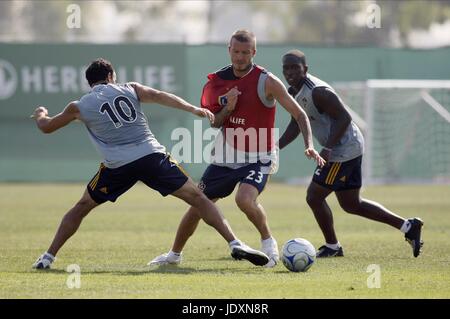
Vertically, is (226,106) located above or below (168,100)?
below

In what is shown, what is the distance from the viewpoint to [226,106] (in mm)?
10555

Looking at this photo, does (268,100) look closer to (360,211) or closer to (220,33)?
(360,211)

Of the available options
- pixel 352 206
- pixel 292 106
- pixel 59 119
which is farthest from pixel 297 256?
pixel 59 119

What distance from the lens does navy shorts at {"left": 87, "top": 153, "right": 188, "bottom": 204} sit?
33.4 feet

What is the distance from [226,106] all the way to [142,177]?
114cm

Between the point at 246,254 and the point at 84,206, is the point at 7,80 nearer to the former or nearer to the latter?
the point at 84,206

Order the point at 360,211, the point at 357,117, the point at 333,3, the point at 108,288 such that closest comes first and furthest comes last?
1. the point at 108,288
2. the point at 360,211
3. the point at 357,117
4. the point at 333,3

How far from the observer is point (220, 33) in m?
49.9

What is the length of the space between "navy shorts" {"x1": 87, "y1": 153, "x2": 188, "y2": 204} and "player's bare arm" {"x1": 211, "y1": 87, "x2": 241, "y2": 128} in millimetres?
697

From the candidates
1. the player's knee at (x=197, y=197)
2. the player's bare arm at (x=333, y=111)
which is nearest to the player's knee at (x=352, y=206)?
the player's bare arm at (x=333, y=111)
